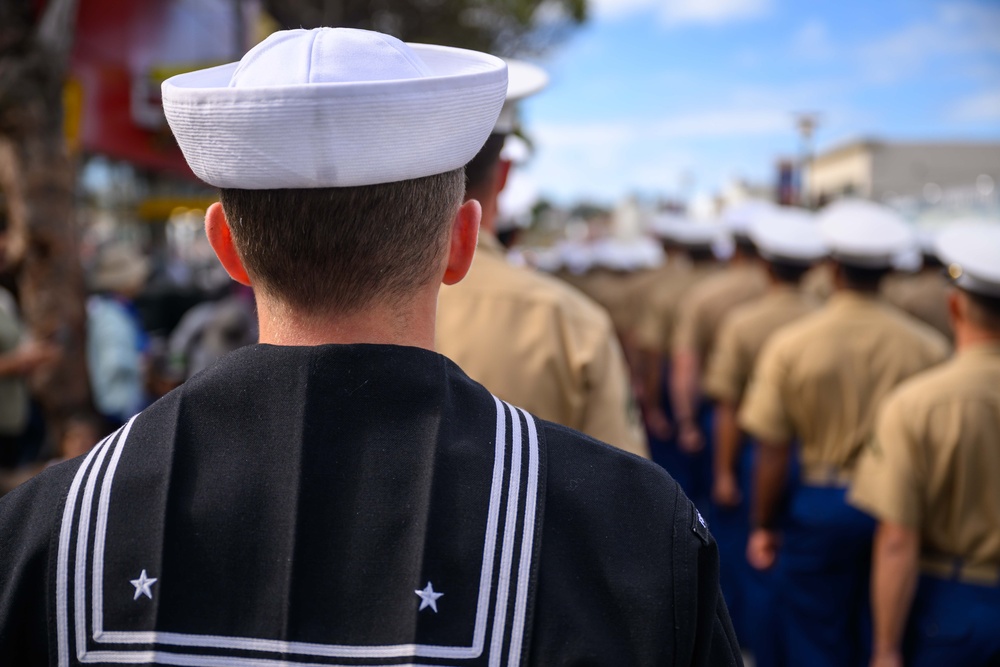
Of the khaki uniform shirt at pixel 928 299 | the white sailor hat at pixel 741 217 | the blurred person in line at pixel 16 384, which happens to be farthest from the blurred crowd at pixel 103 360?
the khaki uniform shirt at pixel 928 299

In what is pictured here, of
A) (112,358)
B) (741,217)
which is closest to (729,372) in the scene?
(741,217)

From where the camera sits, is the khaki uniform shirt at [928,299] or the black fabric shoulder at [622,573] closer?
the black fabric shoulder at [622,573]

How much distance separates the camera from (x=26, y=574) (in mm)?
968

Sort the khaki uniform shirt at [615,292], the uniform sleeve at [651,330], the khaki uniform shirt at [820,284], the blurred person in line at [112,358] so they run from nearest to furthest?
the blurred person in line at [112,358], the khaki uniform shirt at [820,284], the uniform sleeve at [651,330], the khaki uniform shirt at [615,292]

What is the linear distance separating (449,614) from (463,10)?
17.8 metres

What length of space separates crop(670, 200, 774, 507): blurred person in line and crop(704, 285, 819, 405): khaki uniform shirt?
1.00m

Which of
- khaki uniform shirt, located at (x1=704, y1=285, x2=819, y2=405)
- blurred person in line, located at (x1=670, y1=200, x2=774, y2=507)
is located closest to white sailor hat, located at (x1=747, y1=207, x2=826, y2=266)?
khaki uniform shirt, located at (x1=704, y1=285, x2=819, y2=405)

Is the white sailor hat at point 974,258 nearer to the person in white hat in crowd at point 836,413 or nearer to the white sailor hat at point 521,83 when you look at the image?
the person in white hat in crowd at point 836,413

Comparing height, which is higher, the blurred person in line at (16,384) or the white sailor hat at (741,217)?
the white sailor hat at (741,217)

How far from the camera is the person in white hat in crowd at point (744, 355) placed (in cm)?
504

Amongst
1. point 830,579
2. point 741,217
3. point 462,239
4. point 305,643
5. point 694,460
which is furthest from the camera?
point 741,217

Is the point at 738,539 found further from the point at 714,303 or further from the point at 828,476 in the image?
the point at 714,303

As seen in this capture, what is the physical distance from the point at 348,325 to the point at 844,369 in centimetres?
328

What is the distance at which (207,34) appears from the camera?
1683 centimetres
